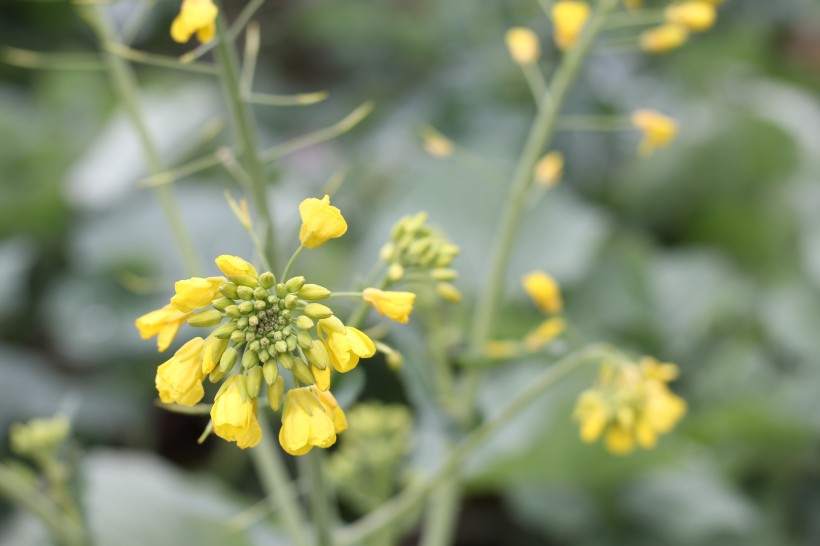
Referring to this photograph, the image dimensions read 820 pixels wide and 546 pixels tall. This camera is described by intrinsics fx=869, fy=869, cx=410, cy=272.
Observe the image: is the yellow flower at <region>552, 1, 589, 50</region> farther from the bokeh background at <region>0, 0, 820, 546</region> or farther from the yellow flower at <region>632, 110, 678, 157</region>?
the bokeh background at <region>0, 0, 820, 546</region>

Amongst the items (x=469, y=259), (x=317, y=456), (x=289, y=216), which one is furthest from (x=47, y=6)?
(x=317, y=456)

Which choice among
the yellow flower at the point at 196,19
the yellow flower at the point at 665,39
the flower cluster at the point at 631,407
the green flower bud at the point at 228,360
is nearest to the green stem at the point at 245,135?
the yellow flower at the point at 196,19

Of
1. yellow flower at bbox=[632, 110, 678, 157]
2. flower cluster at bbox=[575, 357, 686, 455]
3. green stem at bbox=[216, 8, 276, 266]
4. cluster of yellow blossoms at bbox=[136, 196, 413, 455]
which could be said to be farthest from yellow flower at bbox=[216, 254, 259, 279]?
yellow flower at bbox=[632, 110, 678, 157]

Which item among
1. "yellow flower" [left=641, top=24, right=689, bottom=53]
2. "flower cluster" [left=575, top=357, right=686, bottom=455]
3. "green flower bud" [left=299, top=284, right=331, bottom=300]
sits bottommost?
"flower cluster" [left=575, top=357, right=686, bottom=455]

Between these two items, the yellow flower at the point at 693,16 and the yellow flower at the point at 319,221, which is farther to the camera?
the yellow flower at the point at 693,16

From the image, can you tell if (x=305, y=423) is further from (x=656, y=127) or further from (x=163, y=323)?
(x=656, y=127)

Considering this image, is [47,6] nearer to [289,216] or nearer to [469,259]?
[289,216]

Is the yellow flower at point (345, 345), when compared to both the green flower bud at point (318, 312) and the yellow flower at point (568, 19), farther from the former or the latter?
the yellow flower at point (568, 19)
